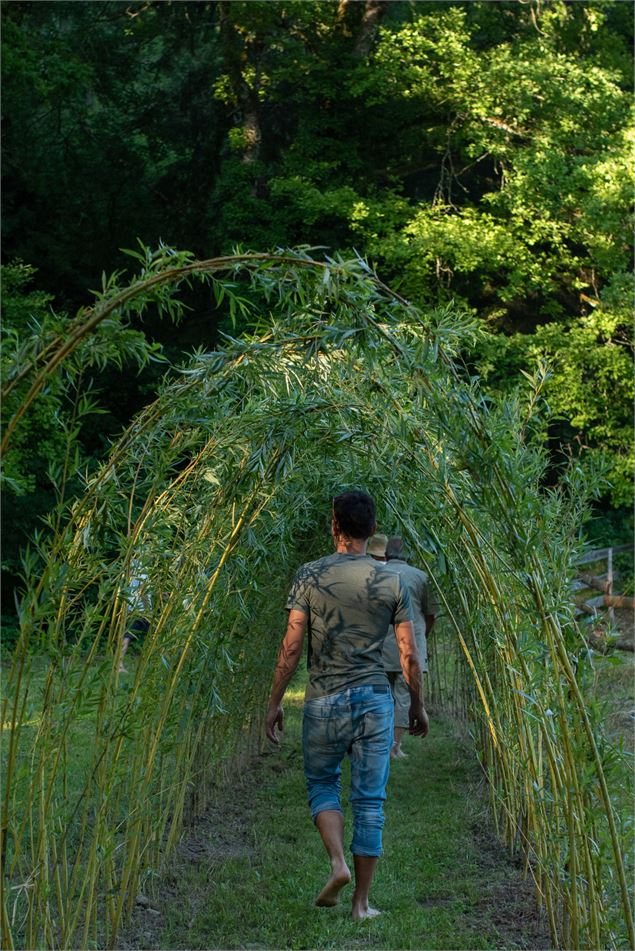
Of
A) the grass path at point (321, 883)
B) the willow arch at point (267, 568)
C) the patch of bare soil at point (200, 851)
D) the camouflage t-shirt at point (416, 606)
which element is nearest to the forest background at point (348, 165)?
the camouflage t-shirt at point (416, 606)

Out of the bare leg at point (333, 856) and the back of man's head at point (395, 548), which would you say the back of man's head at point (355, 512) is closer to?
the bare leg at point (333, 856)

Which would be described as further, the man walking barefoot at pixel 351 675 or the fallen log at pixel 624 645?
the fallen log at pixel 624 645

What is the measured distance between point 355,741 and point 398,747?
348cm

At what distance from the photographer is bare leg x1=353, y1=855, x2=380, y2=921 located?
3.97 m

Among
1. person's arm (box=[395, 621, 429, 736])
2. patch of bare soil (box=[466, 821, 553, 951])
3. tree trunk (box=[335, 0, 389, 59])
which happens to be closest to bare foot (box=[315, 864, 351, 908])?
patch of bare soil (box=[466, 821, 553, 951])

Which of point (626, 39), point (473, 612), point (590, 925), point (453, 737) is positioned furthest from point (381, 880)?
point (626, 39)

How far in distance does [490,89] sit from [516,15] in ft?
7.66

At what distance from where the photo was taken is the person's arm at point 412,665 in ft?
13.5

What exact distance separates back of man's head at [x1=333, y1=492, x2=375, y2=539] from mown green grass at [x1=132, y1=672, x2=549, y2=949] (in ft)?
4.59

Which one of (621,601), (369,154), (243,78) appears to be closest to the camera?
(621,601)

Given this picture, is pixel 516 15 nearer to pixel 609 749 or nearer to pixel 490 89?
pixel 490 89

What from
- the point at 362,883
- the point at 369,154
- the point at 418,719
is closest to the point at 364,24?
the point at 369,154

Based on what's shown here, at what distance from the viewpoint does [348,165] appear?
612 inches

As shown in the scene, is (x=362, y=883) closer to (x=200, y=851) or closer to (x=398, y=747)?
(x=200, y=851)
